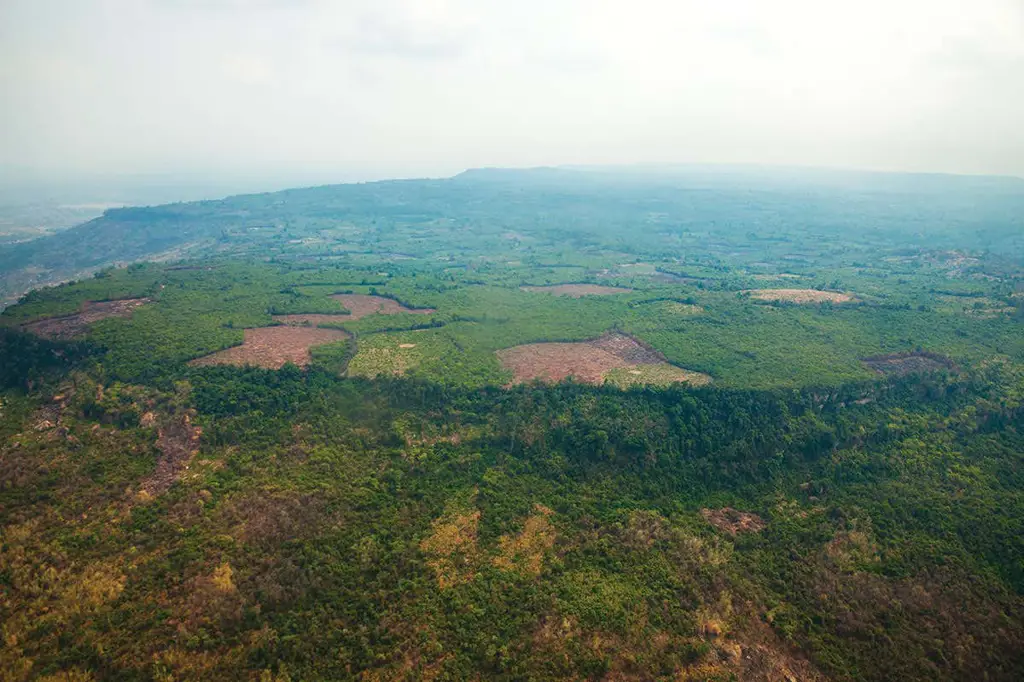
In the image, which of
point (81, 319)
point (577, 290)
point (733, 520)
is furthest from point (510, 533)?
point (577, 290)

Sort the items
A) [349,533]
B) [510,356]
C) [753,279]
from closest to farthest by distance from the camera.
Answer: [349,533] < [510,356] < [753,279]

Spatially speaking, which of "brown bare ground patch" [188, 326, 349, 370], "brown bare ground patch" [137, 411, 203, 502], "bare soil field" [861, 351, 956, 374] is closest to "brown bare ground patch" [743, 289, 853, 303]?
"bare soil field" [861, 351, 956, 374]

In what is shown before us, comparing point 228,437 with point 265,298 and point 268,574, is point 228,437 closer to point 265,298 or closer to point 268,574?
point 268,574

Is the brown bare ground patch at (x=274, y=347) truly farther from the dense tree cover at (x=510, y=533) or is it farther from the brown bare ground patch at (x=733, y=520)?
the brown bare ground patch at (x=733, y=520)

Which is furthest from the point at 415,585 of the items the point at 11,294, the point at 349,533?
the point at 11,294

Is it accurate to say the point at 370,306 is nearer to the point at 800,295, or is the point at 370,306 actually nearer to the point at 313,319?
the point at 313,319

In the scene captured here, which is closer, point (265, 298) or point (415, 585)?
point (415, 585)
